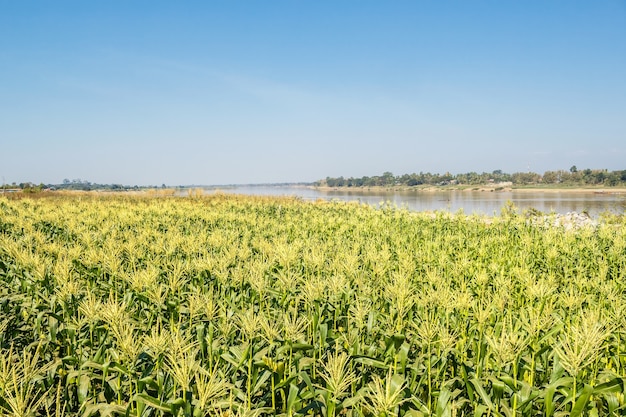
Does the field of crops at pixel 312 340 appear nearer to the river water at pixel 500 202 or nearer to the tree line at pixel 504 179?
the river water at pixel 500 202

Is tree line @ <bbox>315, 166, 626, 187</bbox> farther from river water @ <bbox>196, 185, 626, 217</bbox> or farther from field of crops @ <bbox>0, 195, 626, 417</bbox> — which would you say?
field of crops @ <bbox>0, 195, 626, 417</bbox>

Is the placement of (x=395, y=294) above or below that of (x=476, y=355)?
above

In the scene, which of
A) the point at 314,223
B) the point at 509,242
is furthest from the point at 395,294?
the point at 314,223

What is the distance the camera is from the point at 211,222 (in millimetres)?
14250

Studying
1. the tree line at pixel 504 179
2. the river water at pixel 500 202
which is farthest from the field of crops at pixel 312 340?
the tree line at pixel 504 179

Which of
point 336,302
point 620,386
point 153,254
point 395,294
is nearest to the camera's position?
point 620,386

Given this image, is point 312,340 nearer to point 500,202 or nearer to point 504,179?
→ point 500,202

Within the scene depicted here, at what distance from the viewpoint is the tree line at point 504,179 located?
96.1m

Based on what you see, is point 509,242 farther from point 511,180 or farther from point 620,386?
point 511,180

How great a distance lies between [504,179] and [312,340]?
146m

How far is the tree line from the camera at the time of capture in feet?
315

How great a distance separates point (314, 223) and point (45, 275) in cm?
969

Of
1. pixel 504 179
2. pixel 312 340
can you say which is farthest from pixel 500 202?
pixel 504 179

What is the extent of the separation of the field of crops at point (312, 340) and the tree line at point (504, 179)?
109370 mm
